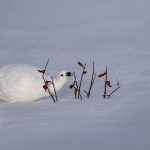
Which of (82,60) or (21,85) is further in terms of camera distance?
(82,60)

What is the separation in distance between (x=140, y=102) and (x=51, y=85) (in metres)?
1.03

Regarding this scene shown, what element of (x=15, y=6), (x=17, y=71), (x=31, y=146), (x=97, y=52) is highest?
(x=15, y=6)

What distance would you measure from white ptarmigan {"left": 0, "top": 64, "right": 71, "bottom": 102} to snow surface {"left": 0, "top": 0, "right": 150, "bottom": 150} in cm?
16

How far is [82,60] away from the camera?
7.81 m

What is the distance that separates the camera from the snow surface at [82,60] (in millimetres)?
3672

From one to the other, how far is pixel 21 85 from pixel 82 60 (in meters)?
2.60

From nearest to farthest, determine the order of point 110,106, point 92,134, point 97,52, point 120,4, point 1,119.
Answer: point 92,134
point 1,119
point 110,106
point 97,52
point 120,4

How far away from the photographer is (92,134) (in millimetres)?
3729

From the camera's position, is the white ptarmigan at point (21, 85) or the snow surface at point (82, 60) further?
the white ptarmigan at point (21, 85)

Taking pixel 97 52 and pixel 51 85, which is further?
pixel 97 52

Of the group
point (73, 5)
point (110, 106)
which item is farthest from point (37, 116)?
point (73, 5)

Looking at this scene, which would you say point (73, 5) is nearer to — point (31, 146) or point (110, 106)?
point (110, 106)

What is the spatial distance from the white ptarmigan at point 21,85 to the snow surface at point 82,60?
0.16 meters

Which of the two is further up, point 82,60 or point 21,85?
point 82,60
